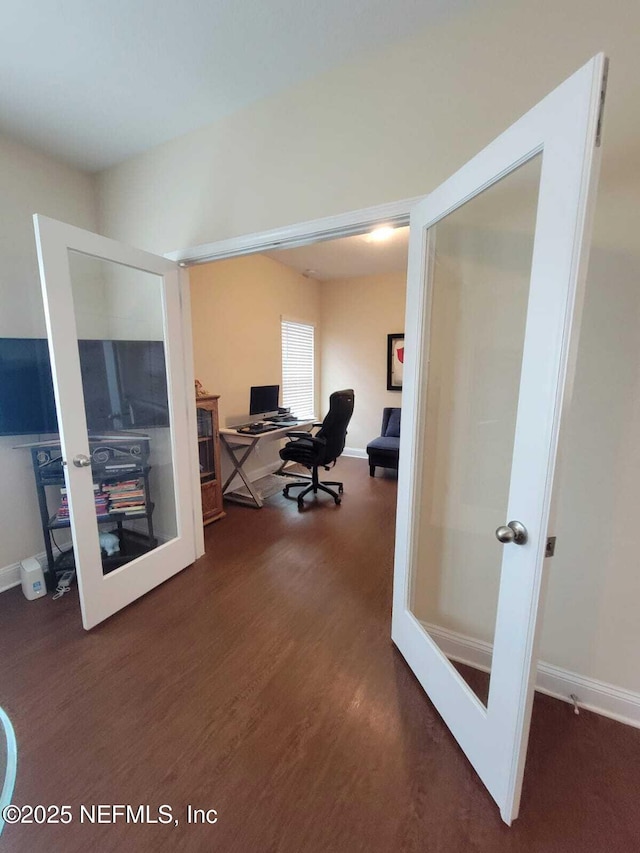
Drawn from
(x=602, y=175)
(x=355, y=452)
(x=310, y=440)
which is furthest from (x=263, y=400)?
(x=602, y=175)

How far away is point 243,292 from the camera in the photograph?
3.97m

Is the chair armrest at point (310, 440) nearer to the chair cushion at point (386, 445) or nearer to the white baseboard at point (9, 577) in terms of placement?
the chair cushion at point (386, 445)

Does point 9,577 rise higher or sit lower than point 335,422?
lower

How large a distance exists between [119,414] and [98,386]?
237 millimetres

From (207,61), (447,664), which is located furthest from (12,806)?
(207,61)

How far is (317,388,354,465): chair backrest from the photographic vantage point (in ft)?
11.7

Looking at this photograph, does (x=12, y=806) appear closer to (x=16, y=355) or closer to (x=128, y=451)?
(x=128, y=451)

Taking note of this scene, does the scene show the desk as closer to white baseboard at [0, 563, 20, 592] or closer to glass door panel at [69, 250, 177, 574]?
glass door panel at [69, 250, 177, 574]

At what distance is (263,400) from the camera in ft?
13.5

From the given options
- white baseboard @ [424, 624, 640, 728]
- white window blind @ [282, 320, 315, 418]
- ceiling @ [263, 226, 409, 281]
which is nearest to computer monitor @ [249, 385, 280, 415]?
white window blind @ [282, 320, 315, 418]

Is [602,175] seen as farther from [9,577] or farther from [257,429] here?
[9,577]

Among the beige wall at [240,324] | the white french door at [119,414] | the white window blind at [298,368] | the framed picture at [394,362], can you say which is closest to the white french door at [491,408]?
the white french door at [119,414]

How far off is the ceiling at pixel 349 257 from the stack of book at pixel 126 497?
2.66m

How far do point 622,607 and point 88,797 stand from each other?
2.07 metres
